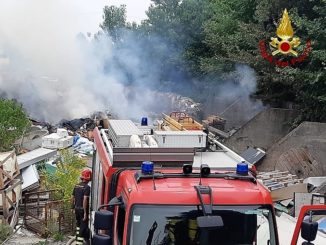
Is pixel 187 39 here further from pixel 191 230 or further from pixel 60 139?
pixel 191 230

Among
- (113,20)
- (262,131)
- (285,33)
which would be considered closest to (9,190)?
(285,33)

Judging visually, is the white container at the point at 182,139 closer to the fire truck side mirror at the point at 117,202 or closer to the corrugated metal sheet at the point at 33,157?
the fire truck side mirror at the point at 117,202

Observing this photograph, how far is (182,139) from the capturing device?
717 cm

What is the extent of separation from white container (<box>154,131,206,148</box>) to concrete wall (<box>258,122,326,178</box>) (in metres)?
7.65

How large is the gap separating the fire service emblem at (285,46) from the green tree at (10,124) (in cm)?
708

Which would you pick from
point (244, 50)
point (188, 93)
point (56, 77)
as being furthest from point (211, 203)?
point (56, 77)

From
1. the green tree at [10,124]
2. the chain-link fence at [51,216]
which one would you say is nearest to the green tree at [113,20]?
the green tree at [10,124]

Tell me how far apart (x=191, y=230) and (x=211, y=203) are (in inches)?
12.1

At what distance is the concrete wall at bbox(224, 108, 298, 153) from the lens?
1791 centimetres

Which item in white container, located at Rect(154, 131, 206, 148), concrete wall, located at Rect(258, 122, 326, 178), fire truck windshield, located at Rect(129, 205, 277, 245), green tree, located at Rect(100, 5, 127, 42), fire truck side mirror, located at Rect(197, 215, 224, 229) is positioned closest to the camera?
fire truck side mirror, located at Rect(197, 215, 224, 229)

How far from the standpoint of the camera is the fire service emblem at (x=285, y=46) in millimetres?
11431

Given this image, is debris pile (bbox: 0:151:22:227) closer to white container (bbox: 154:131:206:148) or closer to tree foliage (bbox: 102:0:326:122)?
white container (bbox: 154:131:206:148)

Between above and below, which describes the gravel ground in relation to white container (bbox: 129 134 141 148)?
below

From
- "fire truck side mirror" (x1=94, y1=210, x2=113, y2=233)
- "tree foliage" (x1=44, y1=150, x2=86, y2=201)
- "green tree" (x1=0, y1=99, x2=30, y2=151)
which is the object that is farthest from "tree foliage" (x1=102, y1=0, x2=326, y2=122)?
"fire truck side mirror" (x1=94, y1=210, x2=113, y2=233)
